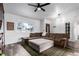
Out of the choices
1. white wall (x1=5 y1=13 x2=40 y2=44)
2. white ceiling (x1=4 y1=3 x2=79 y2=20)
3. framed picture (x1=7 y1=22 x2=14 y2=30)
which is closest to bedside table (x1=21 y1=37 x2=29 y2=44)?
white wall (x1=5 y1=13 x2=40 y2=44)

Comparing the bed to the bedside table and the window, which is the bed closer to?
the bedside table

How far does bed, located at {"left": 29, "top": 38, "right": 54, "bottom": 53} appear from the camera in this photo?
1.78 metres

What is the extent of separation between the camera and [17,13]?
1805mm

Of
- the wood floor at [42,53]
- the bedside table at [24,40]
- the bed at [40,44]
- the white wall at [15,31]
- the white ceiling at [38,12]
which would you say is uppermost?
the white ceiling at [38,12]

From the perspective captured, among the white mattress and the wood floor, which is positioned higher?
the white mattress

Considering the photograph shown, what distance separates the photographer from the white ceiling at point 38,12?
1788 mm

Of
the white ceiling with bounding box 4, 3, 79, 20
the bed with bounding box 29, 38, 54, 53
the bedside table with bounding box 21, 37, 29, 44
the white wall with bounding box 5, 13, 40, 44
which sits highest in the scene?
the white ceiling with bounding box 4, 3, 79, 20

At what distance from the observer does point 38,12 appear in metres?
1.85

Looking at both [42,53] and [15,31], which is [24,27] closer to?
[15,31]

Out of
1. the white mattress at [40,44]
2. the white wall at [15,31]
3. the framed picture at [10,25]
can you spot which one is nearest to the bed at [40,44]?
the white mattress at [40,44]

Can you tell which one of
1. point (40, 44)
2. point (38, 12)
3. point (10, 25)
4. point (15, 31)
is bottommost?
point (40, 44)

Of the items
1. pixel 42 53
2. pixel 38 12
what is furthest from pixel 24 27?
pixel 42 53

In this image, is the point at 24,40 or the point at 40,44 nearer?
the point at 40,44

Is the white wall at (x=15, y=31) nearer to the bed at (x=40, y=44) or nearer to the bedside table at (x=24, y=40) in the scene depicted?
the bedside table at (x=24, y=40)
